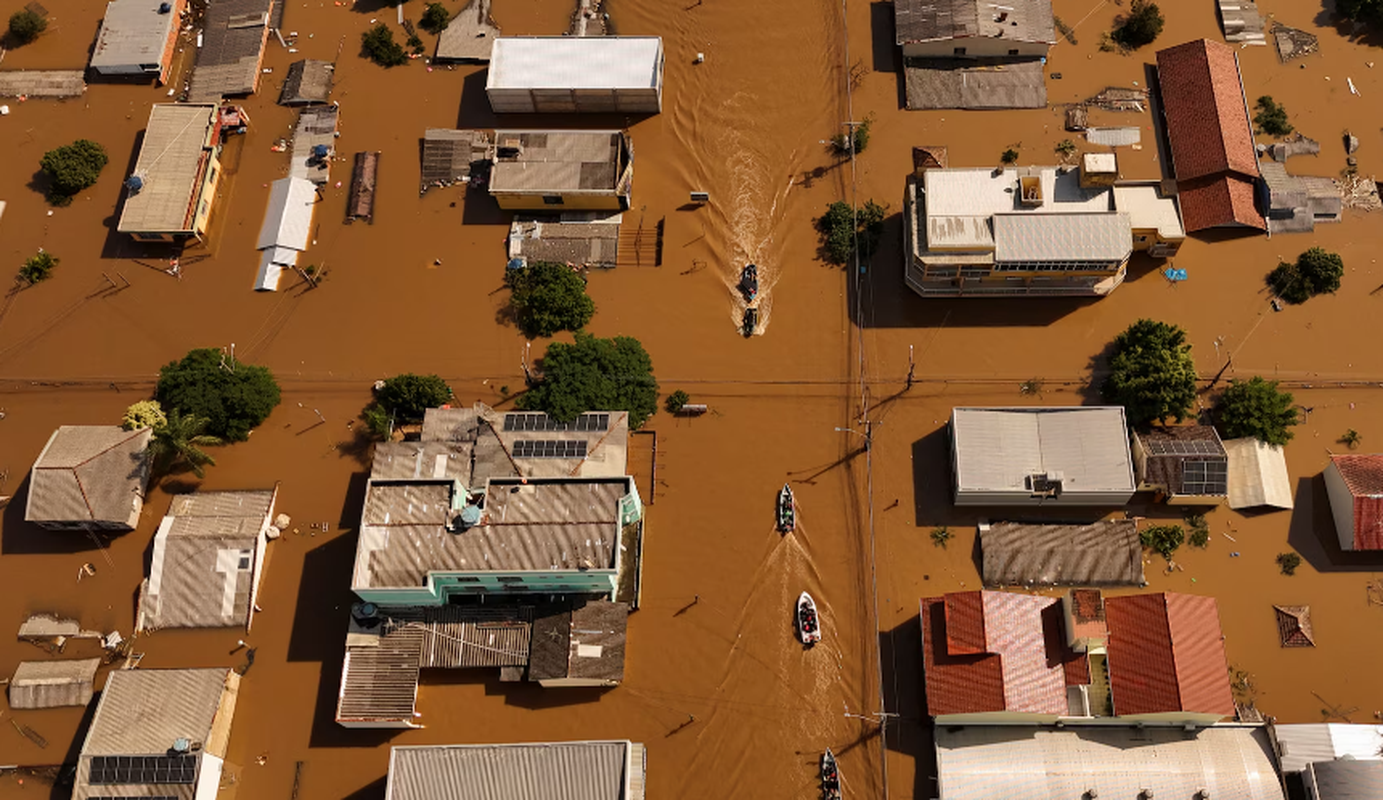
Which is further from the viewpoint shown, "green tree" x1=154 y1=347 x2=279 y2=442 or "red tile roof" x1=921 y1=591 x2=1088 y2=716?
"green tree" x1=154 y1=347 x2=279 y2=442

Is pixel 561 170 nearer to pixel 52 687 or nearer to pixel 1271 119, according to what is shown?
pixel 52 687

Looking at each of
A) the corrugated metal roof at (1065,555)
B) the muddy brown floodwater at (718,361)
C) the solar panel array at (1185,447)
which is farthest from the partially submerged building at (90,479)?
the solar panel array at (1185,447)

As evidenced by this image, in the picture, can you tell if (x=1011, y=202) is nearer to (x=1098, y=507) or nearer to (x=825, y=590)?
(x=1098, y=507)

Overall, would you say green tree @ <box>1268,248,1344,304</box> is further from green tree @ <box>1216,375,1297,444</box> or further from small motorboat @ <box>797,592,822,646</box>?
small motorboat @ <box>797,592,822,646</box>

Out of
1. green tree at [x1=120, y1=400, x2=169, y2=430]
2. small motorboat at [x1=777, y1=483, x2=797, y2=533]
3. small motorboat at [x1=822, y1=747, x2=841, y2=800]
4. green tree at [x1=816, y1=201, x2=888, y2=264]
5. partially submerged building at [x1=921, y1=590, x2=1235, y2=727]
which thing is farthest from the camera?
green tree at [x1=816, y1=201, x2=888, y2=264]

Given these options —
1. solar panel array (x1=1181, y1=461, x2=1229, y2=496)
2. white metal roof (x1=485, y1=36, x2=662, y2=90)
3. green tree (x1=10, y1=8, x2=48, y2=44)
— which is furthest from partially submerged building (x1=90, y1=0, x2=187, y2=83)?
solar panel array (x1=1181, y1=461, x2=1229, y2=496)
